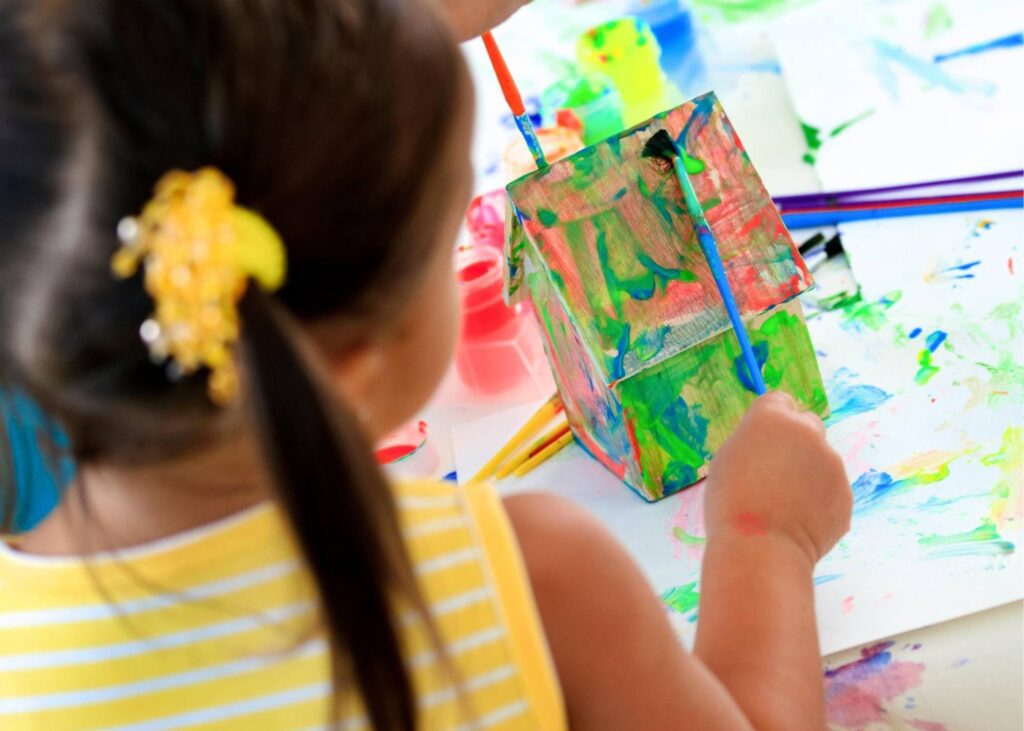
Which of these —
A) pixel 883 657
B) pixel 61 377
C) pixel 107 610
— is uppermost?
pixel 61 377

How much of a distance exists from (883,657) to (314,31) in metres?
0.41

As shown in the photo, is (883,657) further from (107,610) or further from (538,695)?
(107,610)

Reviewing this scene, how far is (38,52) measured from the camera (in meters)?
0.34

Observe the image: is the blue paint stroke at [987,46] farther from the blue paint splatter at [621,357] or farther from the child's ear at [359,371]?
the child's ear at [359,371]

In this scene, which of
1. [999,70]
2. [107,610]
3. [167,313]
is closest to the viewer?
[167,313]

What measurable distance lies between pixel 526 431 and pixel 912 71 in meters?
0.49

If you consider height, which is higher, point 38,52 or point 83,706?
point 38,52

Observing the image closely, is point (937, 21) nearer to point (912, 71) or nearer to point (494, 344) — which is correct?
point (912, 71)

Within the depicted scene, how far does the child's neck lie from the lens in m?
0.43

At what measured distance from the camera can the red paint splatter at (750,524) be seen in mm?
574

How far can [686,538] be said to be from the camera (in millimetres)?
650

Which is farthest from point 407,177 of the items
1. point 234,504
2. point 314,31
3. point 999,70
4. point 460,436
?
point 999,70

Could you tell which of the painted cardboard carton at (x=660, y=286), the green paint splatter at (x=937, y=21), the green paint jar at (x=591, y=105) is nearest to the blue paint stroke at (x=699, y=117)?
the painted cardboard carton at (x=660, y=286)

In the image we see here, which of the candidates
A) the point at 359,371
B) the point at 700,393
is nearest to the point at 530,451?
the point at 700,393
